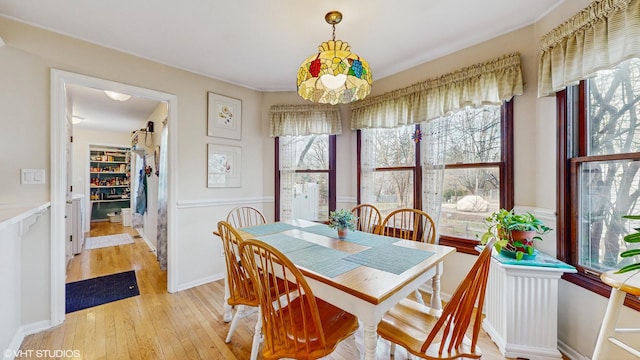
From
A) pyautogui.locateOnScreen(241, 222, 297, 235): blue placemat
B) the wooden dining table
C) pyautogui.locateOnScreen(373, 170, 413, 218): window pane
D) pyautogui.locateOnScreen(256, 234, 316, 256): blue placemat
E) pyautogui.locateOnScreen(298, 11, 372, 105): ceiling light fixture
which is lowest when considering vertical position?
the wooden dining table

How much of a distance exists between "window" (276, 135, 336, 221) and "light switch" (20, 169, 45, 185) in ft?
7.27

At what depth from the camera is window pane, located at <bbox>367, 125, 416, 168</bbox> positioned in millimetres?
2789

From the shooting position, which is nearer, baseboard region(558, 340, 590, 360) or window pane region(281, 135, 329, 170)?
baseboard region(558, 340, 590, 360)

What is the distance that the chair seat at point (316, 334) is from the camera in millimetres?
1118

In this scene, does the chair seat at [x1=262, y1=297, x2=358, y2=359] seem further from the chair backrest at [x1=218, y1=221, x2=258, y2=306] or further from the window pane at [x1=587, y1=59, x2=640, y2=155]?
the window pane at [x1=587, y1=59, x2=640, y2=155]

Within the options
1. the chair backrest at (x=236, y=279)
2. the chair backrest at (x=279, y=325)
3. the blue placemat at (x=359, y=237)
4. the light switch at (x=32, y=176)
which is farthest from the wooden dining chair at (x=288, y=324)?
the light switch at (x=32, y=176)

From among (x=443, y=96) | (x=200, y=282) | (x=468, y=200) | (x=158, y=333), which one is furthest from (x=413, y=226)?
(x=200, y=282)

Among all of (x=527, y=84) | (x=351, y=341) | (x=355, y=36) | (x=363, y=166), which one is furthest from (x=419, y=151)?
(x=351, y=341)

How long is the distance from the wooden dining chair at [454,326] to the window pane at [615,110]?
1237mm

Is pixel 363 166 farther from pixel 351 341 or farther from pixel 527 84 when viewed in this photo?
pixel 351 341

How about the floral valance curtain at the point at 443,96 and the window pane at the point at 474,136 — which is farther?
the window pane at the point at 474,136

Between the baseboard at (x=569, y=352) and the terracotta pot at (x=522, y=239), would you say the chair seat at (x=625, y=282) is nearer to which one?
the terracotta pot at (x=522, y=239)

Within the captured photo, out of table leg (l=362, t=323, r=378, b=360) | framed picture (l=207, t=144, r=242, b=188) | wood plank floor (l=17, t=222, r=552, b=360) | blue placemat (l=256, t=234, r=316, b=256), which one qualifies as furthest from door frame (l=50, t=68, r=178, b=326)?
table leg (l=362, t=323, r=378, b=360)

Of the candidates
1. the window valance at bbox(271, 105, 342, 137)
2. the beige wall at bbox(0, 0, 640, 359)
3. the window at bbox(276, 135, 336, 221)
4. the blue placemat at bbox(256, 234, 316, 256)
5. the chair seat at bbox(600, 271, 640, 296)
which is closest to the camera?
the chair seat at bbox(600, 271, 640, 296)
